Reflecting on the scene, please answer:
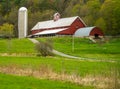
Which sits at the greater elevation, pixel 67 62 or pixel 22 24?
pixel 22 24

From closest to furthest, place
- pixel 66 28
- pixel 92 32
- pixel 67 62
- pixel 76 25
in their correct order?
pixel 67 62, pixel 92 32, pixel 66 28, pixel 76 25

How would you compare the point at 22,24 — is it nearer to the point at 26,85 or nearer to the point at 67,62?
the point at 67,62

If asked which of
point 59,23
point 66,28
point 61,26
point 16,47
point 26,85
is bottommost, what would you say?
point 16,47

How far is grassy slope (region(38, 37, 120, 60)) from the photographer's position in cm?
5728

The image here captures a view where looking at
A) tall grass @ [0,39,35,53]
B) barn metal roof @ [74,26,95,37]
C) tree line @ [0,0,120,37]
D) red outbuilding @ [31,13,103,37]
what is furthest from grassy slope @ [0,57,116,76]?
tree line @ [0,0,120,37]

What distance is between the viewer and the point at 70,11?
436 feet

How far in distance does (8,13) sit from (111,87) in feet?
389

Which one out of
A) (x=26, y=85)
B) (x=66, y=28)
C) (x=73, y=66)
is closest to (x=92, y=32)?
(x=66, y=28)

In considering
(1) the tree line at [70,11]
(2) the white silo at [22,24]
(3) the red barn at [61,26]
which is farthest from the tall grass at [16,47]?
(2) the white silo at [22,24]

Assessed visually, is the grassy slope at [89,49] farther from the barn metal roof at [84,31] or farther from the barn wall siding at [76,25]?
the barn wall siding at [76,25]

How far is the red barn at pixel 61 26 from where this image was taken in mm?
96162

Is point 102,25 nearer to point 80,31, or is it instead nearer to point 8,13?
point 80,31

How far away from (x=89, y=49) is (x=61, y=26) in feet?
119

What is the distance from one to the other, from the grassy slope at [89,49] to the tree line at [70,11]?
14046 mm
